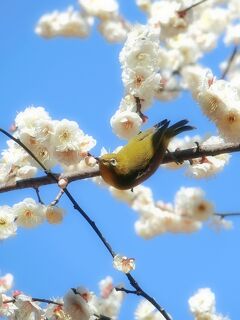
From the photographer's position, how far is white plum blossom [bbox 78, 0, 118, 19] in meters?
7.88

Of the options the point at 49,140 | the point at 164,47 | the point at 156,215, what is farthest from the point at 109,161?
the point at 164,47

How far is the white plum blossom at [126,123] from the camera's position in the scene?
3047 mm

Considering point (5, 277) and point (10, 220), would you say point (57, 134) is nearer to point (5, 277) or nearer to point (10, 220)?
point (10, 220)

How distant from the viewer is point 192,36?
26.5 ft

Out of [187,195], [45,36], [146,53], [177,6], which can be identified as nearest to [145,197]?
[187,195]

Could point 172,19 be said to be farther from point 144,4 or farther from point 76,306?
point 76,306

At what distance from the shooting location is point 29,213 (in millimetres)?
3242

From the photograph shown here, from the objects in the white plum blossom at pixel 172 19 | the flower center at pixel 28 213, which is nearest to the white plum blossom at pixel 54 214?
the flower center at pixel 28 213

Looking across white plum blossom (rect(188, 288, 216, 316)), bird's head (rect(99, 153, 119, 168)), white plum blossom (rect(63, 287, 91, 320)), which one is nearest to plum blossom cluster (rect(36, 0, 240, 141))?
bird's head (rect(99, 153, 119, 168))

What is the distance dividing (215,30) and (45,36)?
2.54m

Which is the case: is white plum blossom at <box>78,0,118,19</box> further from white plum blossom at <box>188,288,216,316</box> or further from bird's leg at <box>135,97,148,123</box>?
bird's leg at <box>135,97,148,123</box>

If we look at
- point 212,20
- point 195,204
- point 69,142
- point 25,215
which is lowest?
point 25,215

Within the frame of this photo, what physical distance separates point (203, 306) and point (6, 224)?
75.6 inches

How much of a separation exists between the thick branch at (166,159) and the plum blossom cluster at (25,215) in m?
0.34
